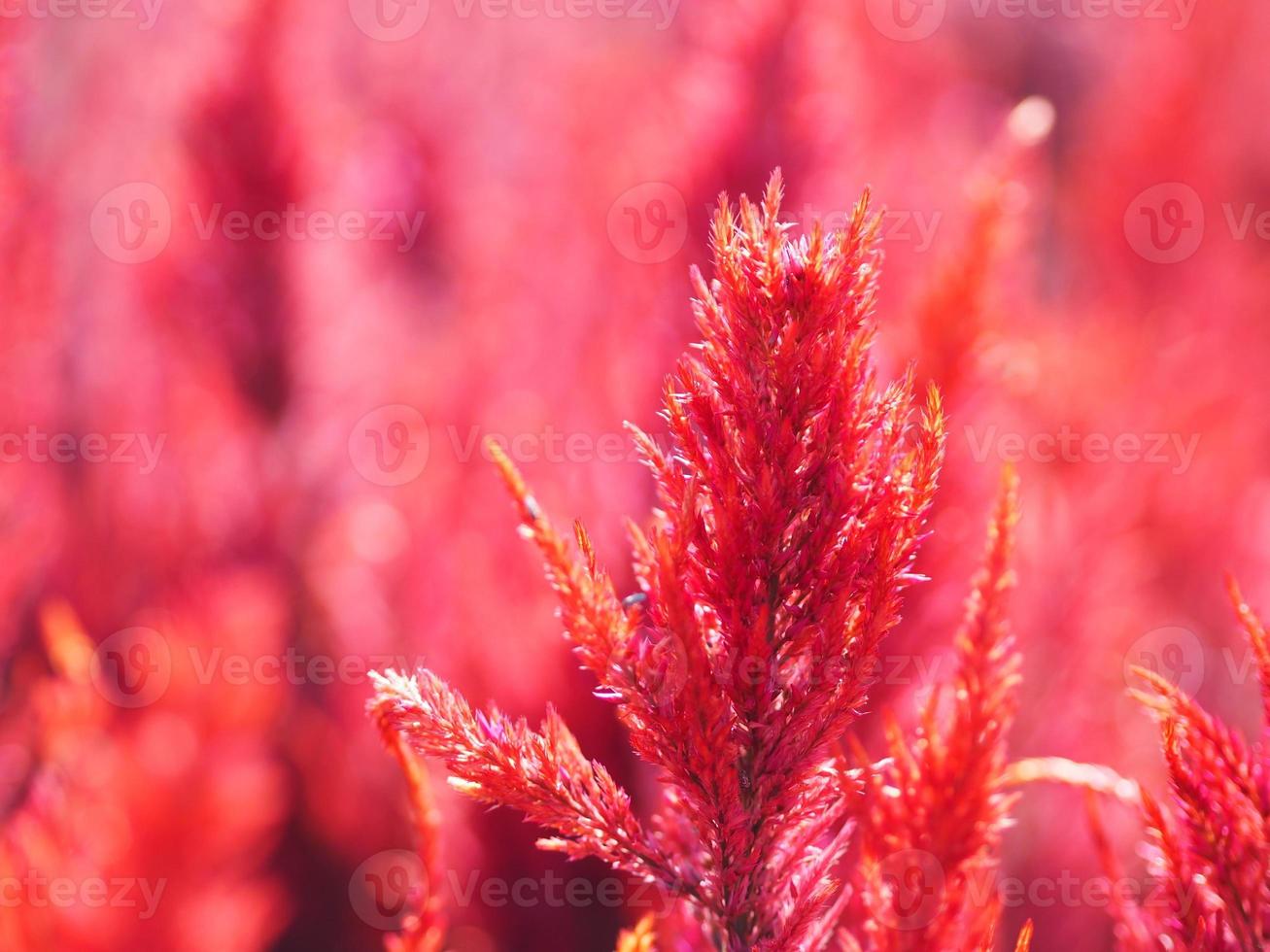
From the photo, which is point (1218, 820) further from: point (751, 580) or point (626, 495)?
point (626, 495)

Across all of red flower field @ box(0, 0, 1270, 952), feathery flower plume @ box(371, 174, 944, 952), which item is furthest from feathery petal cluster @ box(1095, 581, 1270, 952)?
feathery flower plume @ box(371, 174, 944, 952)

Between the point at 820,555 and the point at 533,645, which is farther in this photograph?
the point at 533,645

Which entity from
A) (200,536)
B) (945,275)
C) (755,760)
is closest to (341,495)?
(200,536)

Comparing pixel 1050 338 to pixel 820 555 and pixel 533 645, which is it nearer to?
pixel 533 645

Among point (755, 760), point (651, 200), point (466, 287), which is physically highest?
point (466, 287)

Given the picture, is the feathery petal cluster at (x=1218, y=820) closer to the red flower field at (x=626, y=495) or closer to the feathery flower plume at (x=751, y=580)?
the red flower field at (x=626, y=495)

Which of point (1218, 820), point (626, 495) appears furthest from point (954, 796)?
point (626, 495)

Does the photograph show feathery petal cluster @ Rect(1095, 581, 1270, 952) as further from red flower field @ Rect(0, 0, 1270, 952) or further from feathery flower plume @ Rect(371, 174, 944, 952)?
feathery flower plume @ Rect(371, 174, 944, 952)
